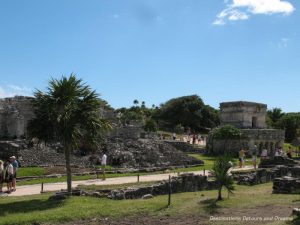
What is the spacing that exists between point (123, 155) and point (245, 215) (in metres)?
18.9

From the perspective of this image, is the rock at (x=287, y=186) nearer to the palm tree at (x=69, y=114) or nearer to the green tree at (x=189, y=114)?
the palm tree at (x=69, y=114)

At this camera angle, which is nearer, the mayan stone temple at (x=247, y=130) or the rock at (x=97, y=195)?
the rock at (x=97, y=195)

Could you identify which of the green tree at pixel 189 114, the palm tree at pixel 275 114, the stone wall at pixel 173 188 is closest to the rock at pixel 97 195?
the stone wall at pixel 173 188

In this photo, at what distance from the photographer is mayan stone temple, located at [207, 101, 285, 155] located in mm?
45906

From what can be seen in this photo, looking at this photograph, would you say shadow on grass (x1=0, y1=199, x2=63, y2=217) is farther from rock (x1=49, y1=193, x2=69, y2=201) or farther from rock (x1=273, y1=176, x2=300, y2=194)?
rock (x1=273, y1=176, x2=300, y2=194)

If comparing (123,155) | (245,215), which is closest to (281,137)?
(123,155)

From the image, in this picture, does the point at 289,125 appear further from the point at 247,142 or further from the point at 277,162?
the point at 277,162

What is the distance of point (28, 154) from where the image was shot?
2845 cm

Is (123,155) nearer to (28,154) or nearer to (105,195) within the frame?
(28,154)

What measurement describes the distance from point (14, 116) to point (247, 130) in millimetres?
24281

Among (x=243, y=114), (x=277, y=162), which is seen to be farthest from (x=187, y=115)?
(x=277, y=162)

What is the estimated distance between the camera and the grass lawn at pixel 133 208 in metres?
13.3

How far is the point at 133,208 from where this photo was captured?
1434 cm

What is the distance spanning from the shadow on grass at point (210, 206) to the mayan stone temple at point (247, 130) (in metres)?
30.4
